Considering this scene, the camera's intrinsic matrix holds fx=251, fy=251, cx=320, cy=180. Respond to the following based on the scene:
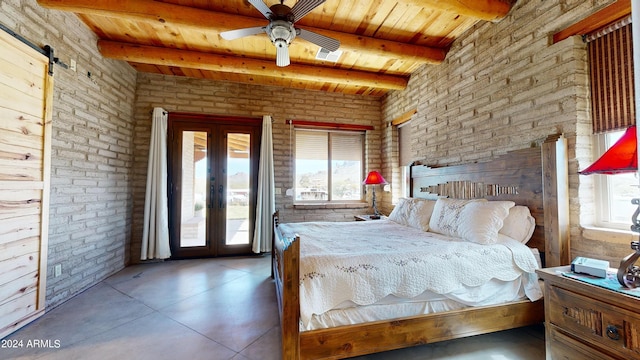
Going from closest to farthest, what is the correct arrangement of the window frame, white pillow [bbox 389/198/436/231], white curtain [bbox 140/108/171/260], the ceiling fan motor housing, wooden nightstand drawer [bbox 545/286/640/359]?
1. wooden nightstand drawer [bbox 545/286/640/359]
2. the ceiling fan motor housing
3. white pillow [bbox 389/198/436/231]
4. white curtain [bbox 140/108/171/260]
5. the window frame

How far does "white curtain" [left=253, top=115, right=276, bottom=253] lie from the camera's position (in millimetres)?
4187

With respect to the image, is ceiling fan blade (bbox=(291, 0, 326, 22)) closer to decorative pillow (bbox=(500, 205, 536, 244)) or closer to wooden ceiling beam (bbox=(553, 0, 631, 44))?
wooden ceiling beam (bbox=(553, 0, 631, 44))

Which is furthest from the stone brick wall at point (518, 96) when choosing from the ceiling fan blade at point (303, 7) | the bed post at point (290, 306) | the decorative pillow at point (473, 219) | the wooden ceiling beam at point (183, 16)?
the bed post at point (290, 306)

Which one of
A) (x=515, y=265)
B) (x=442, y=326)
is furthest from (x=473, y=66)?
(x=442, y=326)

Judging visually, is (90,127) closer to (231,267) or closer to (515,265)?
(231,267)

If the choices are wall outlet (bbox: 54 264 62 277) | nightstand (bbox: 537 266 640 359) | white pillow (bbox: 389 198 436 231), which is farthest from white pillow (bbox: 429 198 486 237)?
wall outlet (bbox: 54 264 62 277)

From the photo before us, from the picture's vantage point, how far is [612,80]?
5.95 feet

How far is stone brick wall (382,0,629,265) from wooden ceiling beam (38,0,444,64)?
858 mm

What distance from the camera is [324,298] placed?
1.57 meters

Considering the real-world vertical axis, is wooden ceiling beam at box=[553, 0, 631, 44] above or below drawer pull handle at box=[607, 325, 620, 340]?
above

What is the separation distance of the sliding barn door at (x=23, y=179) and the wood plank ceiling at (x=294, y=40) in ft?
2.20

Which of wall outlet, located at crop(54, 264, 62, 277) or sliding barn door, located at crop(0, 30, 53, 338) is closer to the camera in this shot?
sliding barn door, located at crop(0, 30, 53, 338)

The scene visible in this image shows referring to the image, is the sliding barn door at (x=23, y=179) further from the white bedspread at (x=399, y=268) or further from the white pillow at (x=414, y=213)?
the white pillow at (x=414, y=213)

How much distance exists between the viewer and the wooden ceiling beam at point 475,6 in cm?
227
